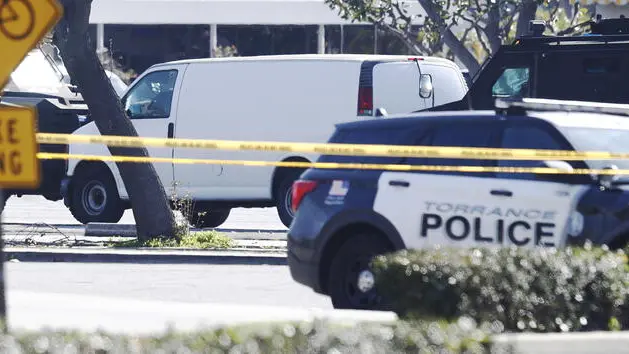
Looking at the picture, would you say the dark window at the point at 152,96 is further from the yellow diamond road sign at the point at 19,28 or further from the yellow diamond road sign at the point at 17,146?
the yellow diamond road sign at the point at 17,146

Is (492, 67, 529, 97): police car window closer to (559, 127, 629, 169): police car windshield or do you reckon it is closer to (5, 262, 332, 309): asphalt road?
(5, 262, 332, 309): asphalt road

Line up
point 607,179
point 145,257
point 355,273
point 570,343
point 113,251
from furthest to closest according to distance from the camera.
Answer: point 113,251, point 145,257, point 355,273, point 607,179, point 570,343

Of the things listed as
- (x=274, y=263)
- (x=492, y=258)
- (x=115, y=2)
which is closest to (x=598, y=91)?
(x=274, y=263)

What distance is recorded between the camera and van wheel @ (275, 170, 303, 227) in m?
17.2

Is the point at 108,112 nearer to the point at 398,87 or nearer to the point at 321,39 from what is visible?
the point at 398,87

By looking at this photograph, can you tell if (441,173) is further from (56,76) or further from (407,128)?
(56,76)

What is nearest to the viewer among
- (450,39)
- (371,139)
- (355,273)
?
(355,273)

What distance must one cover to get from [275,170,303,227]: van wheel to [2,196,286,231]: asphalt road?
1.04 meters

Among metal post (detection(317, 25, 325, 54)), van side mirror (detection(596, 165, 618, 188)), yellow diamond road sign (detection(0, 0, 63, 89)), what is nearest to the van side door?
van side mirror (detection(596, 165, 618, 188))

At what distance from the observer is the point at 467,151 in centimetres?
1055

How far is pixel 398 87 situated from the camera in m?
17.4

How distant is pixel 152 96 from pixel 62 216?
132 inches

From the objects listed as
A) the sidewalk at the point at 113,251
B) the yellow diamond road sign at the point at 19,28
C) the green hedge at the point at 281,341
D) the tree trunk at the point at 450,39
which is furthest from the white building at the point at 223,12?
the green hedge at the point at 281,341

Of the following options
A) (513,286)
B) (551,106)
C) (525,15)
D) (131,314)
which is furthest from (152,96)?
(525,15)
